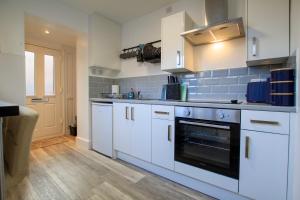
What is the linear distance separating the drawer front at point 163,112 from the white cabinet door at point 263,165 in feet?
2.36

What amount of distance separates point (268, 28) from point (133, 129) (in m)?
1.87

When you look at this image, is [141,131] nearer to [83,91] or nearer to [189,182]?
[189,182]

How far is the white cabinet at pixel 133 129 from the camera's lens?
2.09 m

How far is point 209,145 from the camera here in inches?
64.2

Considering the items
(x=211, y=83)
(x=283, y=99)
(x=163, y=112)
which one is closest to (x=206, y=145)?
(x=163, y=112)

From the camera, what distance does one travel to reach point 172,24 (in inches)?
85.5

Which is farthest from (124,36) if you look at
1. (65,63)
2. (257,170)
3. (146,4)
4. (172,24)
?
(257,170)

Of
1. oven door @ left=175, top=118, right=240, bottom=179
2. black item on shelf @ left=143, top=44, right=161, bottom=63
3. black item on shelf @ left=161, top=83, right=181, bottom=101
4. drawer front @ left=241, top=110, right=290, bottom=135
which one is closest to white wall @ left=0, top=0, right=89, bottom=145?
black item on shelf @ left=143, top=44, right=161, bottom=63

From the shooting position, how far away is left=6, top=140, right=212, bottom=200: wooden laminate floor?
160 centimetres

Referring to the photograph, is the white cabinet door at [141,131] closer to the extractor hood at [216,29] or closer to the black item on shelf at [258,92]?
the extractor hood at [216,29]

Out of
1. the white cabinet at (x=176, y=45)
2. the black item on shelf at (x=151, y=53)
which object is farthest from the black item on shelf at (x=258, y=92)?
the black item on shelf at (x=151, y=53)

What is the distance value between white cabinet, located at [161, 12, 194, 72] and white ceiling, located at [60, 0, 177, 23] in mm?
565

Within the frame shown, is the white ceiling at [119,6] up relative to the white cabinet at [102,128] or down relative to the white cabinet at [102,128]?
up

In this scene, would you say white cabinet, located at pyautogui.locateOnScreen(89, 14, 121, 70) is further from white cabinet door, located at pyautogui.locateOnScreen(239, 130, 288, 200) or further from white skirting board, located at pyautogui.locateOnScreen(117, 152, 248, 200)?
white cabinet door, located at pyautogui.locateOnScreen(239, 130, 288, 200)
